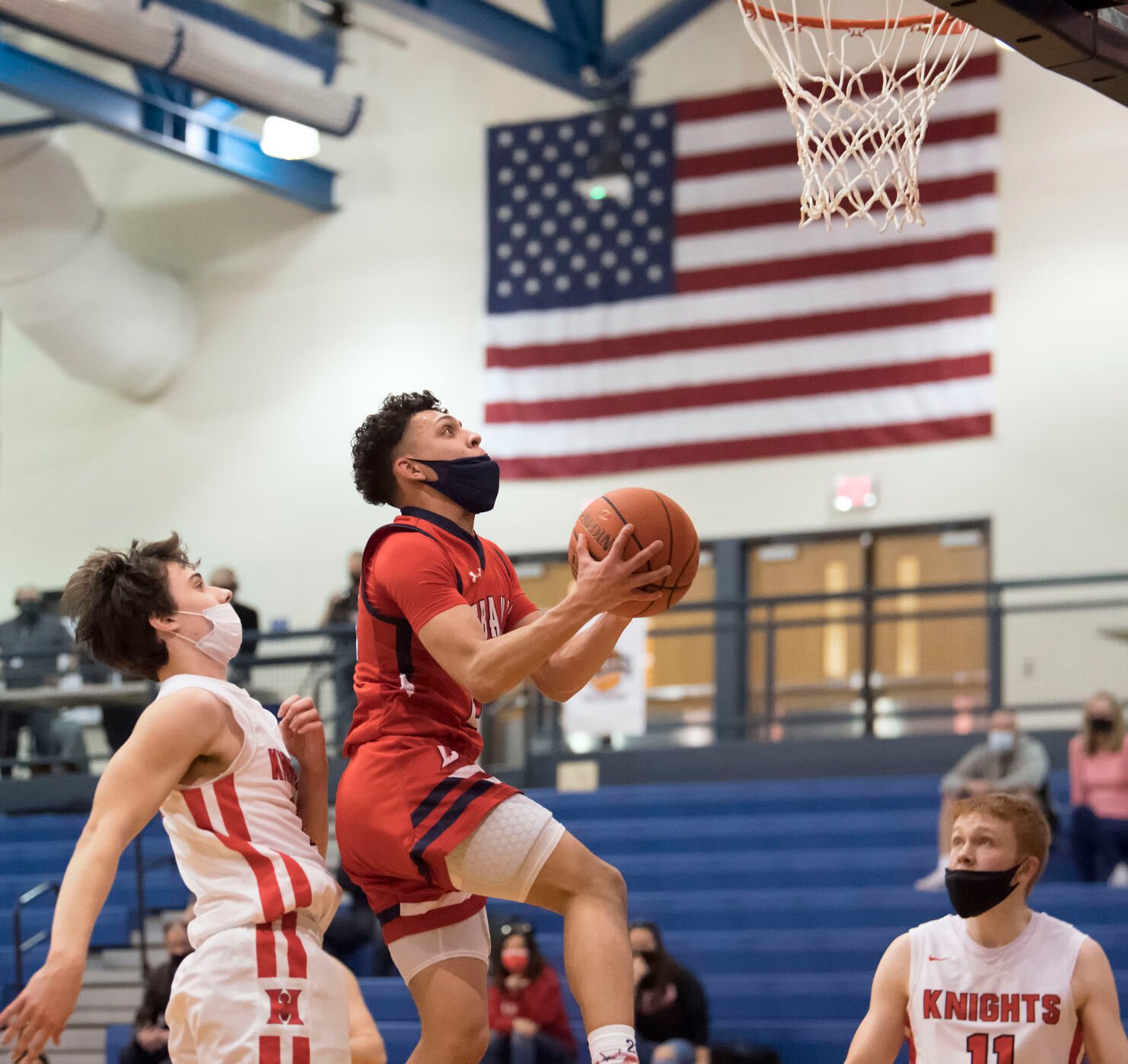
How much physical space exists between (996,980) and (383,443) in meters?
1.92

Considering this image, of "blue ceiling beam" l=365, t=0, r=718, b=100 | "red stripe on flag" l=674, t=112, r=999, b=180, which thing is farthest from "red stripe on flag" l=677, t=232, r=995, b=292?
"blue ceiling beam" l=365, t=0, r=718, b=100

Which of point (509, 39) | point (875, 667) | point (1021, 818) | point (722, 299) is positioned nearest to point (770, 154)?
point (722, 299)

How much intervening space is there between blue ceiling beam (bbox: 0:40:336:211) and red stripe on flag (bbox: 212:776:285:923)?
11.8 meters

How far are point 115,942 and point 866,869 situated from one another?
4726mm

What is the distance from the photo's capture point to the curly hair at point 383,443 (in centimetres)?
404

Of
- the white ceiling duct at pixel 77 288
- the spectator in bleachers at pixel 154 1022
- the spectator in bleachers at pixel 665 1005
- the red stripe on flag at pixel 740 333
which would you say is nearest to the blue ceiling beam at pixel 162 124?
the white ceiling duct at pixel 77 288

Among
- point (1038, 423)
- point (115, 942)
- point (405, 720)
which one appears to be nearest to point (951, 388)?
point (1038, 423)

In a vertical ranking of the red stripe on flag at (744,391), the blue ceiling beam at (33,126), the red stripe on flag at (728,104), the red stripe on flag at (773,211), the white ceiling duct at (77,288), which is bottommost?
the red stripe on flag at (744,391)

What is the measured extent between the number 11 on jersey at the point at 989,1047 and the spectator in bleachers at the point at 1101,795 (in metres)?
5.78

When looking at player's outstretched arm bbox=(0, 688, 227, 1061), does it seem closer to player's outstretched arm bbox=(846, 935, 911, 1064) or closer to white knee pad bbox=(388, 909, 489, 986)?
white knee pad bbox=(388, 909, 489, 986)

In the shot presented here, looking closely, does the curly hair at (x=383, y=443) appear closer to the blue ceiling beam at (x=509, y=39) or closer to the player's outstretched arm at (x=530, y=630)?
the player's outstretched arm at (x=530, y=630)

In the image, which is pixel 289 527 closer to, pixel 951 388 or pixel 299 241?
pixel 299 241

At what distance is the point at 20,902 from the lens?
9.69 metres

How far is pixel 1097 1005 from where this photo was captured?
156 inches
